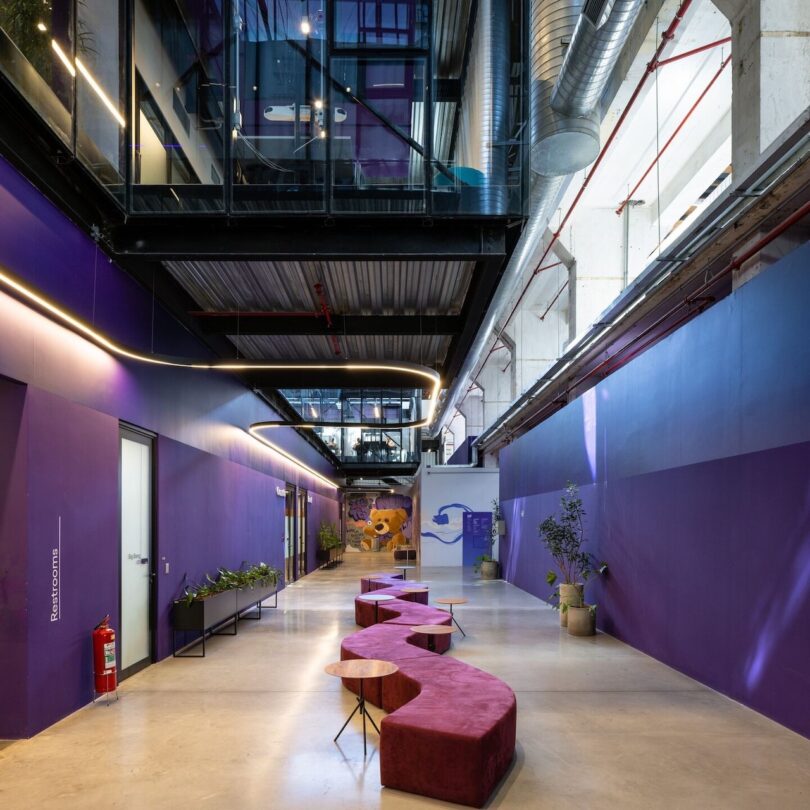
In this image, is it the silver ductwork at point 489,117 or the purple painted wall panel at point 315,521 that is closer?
the silver ductwork at point 489,117

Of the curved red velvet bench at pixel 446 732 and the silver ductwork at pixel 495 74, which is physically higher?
the silver ductwork at pixel 495 74

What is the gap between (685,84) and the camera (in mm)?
10391

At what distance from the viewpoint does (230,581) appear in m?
10.7

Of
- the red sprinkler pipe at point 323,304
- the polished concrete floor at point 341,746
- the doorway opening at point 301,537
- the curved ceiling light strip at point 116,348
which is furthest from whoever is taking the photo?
the doorway opening at point 301,537

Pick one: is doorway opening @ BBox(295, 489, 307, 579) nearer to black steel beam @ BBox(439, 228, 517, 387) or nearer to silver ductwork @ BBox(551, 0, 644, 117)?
black steel beam @ BBox(439, 228, 517, 387)

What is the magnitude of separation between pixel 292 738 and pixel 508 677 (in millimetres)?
2931

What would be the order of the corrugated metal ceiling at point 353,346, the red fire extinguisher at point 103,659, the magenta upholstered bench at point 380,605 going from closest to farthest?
1. the red fire extinguisher at point 103,659
2. the magenta upholstered bench at point 380,605
3. the corrugated metal ceiling at point 353,346

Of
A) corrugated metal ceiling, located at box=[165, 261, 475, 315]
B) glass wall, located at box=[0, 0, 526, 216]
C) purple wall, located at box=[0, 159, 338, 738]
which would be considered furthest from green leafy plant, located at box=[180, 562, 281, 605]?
glass wall, located at box=[0, 0, 526, 216]

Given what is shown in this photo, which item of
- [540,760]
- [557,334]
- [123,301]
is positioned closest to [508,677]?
[540,760]

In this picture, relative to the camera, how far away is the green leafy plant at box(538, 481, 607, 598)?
37.4 ft

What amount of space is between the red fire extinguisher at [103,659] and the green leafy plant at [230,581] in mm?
2344

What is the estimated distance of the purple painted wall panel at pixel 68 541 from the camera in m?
5.75

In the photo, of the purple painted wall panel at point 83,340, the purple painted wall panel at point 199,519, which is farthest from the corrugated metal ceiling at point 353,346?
the purple painted wall panel at point 199,519

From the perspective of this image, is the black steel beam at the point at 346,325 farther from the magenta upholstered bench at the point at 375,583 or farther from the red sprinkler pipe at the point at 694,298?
the magenta upholstered bench at the point at 375,583
